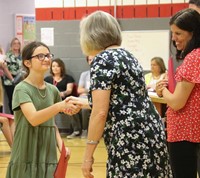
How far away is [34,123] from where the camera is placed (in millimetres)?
3127

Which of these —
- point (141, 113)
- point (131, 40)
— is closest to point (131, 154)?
point (141, 113)

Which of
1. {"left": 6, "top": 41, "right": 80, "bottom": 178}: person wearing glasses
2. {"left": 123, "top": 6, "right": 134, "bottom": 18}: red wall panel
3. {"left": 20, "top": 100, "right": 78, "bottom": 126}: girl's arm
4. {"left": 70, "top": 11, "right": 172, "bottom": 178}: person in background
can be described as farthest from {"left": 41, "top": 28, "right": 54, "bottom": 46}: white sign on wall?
{"left": 70, "top": 11, "right": 172, "bottom": 178}: person in background

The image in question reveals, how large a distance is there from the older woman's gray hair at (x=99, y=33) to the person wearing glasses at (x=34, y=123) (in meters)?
0.53

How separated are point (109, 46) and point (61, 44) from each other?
20.9ft

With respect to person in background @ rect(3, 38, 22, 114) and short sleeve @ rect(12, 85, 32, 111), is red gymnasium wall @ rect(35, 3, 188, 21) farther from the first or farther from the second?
short sleeve @ rect(12, 85, 32, 111)

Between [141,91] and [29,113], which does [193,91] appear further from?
[29,113]

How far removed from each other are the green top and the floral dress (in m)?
0.64

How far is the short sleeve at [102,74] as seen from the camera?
2594 mm

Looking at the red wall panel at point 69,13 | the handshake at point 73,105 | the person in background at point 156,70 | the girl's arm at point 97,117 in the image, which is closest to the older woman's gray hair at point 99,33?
the girl's arm at point 97,117

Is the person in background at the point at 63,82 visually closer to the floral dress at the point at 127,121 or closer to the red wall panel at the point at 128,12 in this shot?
the red wall panel at the point at 128,12

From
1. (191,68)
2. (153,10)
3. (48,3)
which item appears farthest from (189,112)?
(48,3)

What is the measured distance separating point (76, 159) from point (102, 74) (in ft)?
14.2

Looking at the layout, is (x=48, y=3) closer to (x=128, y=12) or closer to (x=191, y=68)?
(x=128, y=12)

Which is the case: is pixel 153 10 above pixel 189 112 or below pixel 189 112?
above
